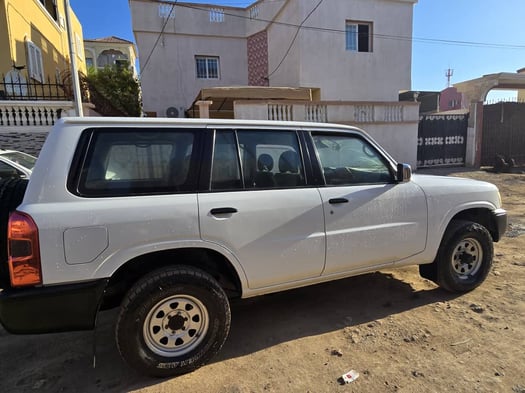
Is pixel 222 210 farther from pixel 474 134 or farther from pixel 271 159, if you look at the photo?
pixel 474 134

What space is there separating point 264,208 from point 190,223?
582mm

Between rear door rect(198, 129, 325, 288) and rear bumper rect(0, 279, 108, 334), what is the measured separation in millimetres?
813

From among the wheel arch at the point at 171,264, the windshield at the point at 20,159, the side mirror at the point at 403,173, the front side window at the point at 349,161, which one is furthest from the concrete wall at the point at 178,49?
the wheel arch at the point at 171,264

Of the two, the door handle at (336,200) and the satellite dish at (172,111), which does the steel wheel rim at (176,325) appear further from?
the satellite dish at (172,111)

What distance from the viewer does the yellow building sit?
33.4ft

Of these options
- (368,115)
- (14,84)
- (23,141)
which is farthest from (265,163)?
(368,115)

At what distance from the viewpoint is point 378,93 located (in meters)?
15.5

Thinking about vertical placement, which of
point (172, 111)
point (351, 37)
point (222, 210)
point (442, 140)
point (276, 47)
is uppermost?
point (351, 37)

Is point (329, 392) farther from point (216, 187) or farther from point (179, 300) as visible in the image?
point (216, 187)

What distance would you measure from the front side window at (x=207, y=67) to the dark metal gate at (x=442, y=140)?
9.89 meters

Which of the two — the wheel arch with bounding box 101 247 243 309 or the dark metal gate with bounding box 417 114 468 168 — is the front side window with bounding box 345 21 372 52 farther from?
the wheel arch with bounding box 101 247 243 309

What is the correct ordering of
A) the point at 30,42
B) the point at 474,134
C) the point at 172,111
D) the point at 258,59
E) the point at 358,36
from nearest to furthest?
1. the point at 30,42
2. the point at 474,134
3. the point at 358,36
4. the point at 172,111
5. the point at 258,59

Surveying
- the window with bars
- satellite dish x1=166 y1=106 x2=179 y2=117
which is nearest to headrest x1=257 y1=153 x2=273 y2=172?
the window with bars

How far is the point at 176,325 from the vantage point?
2.47m
